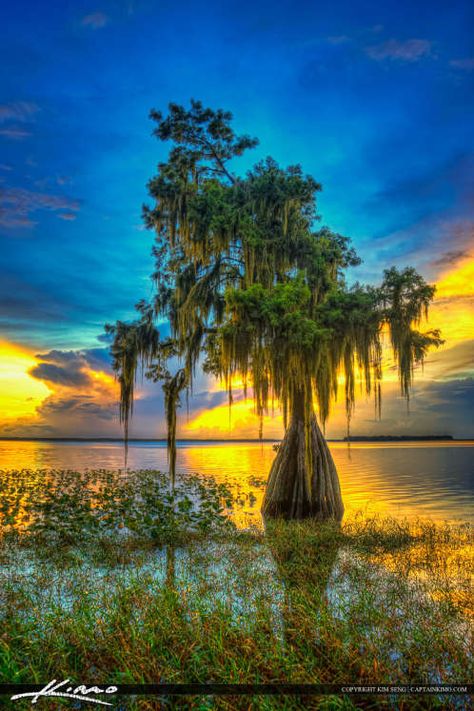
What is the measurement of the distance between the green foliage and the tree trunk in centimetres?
124

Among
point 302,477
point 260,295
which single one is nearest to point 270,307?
point 260,295

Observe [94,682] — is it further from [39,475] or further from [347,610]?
[39,475]

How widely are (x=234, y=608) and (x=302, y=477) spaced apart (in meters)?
9.29

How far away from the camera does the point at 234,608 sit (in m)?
6.38

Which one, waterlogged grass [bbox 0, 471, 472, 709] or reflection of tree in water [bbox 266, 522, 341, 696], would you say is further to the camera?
reflection of tree in water [bbox 266, 522, 341, 696]

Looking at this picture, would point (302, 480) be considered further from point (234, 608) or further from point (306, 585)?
point (234, 608)

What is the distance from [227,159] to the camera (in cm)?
1692

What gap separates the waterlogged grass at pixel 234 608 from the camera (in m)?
4.65

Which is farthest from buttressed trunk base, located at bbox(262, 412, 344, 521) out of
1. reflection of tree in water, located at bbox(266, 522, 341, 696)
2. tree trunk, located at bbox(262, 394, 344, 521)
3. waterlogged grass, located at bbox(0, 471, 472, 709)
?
waterlogged grass, located at bbox(0, 471, 472, 709)

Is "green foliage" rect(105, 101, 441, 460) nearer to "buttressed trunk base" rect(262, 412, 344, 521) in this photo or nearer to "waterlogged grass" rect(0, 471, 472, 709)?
"buttressed trunk base" rect(262, 412, 344, 521)

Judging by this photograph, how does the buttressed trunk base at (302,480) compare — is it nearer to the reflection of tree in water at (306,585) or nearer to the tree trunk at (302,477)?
the tree trunk at (302,477)

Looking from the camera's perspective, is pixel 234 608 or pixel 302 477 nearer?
pixel 234 608

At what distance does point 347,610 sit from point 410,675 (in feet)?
6.19

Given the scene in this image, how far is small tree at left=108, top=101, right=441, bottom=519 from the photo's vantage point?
42.6 feet
